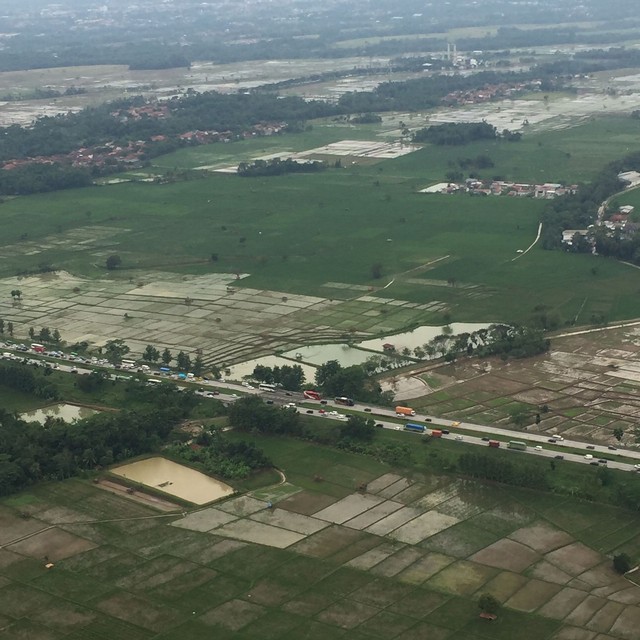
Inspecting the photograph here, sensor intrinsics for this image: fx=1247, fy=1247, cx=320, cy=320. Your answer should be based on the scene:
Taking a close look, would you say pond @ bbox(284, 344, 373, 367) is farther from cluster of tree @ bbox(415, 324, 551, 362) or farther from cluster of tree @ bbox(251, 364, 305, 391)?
cluster of tree @ bbox(251, 364, 305, 391)

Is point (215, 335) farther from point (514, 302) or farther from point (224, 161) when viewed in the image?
point (224, 161)

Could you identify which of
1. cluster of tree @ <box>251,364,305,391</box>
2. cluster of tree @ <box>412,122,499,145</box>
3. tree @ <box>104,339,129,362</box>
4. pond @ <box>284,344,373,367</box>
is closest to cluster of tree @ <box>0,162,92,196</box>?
cluster of tree @ <box>412,122,499,145</box>

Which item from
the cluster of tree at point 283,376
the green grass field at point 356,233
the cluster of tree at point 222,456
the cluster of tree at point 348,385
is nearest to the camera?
the cluster of tree at point 222,456

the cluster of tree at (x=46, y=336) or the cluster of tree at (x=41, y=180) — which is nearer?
the cluster of tree at (x=46, y=336)

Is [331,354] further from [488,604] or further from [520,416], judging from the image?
[488,604]

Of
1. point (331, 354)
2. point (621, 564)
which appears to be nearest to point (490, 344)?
point (331, 354)

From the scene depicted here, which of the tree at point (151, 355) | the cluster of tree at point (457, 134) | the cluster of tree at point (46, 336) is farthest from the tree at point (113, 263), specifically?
the cluster of tree at point (457, 134)

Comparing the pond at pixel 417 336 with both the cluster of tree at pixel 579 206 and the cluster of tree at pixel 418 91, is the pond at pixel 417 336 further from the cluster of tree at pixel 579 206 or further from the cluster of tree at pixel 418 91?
the cluster of tree at pixel 418 91
